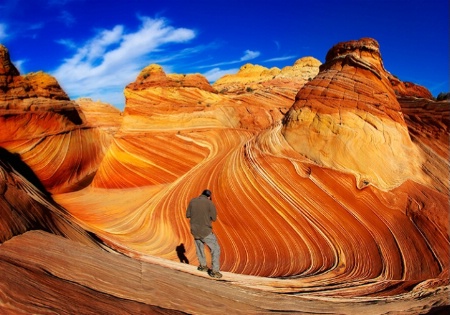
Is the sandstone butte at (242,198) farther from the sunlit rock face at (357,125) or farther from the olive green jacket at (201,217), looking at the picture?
the olive green jacket at (201,217)

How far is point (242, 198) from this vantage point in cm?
978

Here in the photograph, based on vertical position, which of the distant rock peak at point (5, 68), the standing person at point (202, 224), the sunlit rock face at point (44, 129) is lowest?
the standing person at point (202, 224)

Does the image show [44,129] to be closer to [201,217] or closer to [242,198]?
[242,198]

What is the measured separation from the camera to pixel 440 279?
6.38 metres

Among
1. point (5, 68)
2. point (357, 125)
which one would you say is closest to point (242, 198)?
point (357, 125)

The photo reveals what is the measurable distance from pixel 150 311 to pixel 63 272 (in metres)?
0.95

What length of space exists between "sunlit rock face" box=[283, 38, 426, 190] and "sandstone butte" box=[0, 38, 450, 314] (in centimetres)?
4

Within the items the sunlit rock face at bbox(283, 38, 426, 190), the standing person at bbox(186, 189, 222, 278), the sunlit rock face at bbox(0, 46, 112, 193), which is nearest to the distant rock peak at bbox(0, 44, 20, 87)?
the sunlit rock face at bbox(0, 46, 112, 193)

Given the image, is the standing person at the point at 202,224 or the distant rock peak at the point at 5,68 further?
the distant rock peak at the point at 5,68

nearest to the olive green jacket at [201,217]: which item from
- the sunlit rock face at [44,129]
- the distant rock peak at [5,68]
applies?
the sunlit rock face at [44,129]

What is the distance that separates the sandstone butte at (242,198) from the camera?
386 centimetres

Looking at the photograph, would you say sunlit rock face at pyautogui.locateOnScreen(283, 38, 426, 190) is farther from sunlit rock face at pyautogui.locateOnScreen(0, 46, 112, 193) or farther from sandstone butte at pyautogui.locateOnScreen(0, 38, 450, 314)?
sunlit rock face at pyautogui.locateOnScreen(0, 46, 112, 193)

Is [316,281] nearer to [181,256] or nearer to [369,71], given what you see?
[181,256]

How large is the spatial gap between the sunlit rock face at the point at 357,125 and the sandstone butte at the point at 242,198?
0.04m
